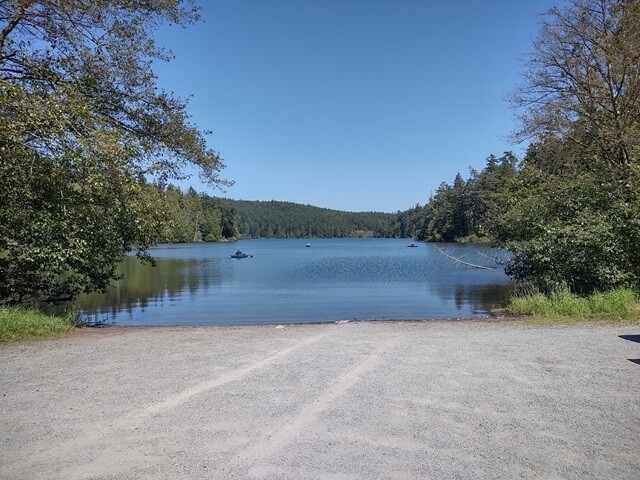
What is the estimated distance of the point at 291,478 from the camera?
398 cm

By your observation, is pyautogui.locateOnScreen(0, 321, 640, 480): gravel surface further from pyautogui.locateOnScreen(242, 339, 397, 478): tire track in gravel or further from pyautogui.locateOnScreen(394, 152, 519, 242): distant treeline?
pyautogui.locateOnScreen(394, 152, 519, 242): distant treeline

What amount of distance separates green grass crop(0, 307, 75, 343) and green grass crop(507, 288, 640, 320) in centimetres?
1128

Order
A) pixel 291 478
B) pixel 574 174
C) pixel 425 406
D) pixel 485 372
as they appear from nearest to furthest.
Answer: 1. pixel 291 478
2. pixel 425 406
3. pixel 485 372
4. pixel 574 174

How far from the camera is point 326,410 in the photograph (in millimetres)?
5504

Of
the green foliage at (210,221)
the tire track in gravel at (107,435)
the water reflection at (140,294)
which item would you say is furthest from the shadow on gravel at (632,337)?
the green foliage at (210,221)

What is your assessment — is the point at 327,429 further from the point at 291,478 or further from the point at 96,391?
the point at 96,391

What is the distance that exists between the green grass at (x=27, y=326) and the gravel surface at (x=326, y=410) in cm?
86

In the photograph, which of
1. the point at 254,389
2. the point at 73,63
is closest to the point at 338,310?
the point at 73,63

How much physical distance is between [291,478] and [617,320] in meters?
10.2

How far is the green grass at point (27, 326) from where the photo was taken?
9.99 metres

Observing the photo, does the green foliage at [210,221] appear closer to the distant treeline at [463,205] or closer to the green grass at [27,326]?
the distant treeline at [463,205]

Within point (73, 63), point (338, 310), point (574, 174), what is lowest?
point (338, 310)

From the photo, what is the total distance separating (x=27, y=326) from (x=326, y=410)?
7.84 meters

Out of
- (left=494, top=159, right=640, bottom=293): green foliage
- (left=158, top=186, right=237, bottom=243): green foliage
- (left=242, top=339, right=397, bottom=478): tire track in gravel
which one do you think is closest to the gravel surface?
(left=242, top=339, right=397, bottom=478): tire track in gravel
